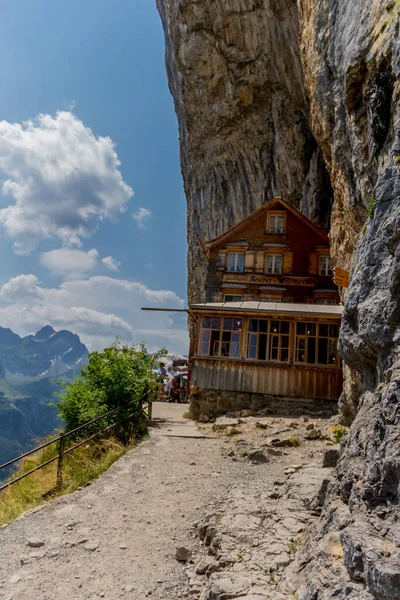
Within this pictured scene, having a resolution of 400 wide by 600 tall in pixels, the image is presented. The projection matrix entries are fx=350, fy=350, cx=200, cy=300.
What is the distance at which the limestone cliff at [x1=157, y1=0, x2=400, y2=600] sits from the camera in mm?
3412

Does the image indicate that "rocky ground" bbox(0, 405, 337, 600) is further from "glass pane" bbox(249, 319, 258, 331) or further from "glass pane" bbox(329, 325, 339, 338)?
"glass pane" bbox(329, 325, 339, 338)

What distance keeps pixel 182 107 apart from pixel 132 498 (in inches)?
1615

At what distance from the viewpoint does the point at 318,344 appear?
16031mm

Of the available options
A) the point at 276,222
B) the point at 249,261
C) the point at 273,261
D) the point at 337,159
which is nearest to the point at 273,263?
the point at 273,261

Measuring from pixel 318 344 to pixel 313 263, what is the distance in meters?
10.6

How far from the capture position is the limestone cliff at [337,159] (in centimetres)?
341

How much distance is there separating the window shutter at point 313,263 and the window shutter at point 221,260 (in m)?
6.15

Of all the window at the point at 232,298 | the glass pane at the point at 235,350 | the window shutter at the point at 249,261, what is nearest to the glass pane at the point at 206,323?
the glass pane at the point at 235,350

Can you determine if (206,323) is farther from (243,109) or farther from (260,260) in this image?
(243,109)

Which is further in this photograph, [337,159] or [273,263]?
[273,263]

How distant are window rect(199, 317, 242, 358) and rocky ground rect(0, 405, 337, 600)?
20.1 feet

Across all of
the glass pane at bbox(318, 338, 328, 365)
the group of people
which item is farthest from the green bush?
the group of people

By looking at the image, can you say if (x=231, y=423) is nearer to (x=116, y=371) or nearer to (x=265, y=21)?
(x=116, y=371)

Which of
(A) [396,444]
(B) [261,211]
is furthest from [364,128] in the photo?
(B) [261,211]
